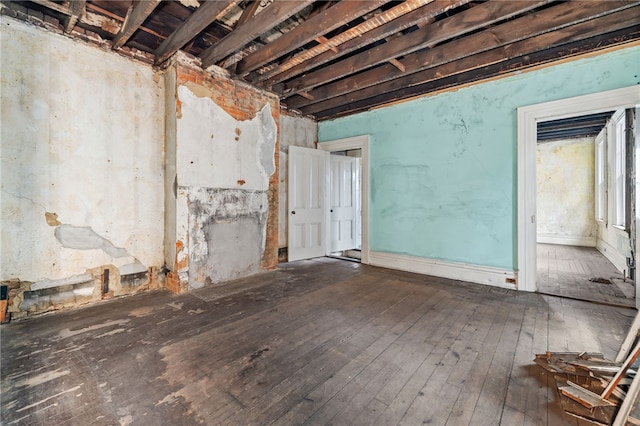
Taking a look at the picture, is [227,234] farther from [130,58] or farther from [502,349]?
[502,349]

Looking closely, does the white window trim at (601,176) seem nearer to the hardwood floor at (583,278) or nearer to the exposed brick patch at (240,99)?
the hardwood floor at (583,278)

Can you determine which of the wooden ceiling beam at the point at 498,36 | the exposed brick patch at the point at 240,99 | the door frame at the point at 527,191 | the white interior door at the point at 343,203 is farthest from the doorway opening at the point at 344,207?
the door frame at the point at 527,191

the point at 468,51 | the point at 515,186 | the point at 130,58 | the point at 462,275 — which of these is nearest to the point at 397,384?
the point at 462,275

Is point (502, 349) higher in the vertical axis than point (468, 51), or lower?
lower

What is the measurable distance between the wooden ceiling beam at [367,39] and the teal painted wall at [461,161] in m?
1.69

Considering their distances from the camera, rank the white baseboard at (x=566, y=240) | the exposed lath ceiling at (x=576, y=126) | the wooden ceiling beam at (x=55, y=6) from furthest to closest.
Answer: the white baseboard at (x=566, y=240)
the exposed lath ceiling at (x=576, y=126)
the wooden ceiling beam at (x=55, y=6)

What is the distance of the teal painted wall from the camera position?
326cm

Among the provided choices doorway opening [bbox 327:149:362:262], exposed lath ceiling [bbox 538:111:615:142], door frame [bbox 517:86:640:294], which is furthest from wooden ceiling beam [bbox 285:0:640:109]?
exposed lath ceiling [bbox 538:111:615:142]

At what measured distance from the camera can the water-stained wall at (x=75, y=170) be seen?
257cm

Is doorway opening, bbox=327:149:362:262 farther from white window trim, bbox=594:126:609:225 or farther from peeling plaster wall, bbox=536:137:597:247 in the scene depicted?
peeling plaster wall, bbox=536:137:597:247

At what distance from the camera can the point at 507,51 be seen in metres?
3.11

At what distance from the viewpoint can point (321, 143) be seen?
5586mm

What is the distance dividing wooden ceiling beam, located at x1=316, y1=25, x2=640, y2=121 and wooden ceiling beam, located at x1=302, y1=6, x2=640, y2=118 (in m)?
0.04

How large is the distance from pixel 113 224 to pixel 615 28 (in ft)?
18.6
